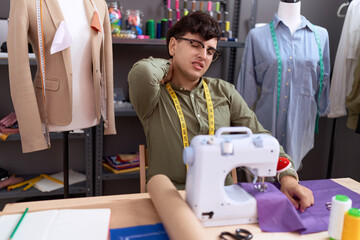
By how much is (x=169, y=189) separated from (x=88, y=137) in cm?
166

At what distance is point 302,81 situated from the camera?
7.90 ft

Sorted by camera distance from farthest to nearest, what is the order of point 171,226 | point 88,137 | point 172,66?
point 88,137
point 172,66
point 171,226

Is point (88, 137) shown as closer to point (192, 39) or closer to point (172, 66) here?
point (172, 66)

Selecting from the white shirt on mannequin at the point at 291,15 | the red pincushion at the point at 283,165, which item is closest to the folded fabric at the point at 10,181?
the red pincushion at the point at 283,165

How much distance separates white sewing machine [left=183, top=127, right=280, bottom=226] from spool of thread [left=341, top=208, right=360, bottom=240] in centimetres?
27

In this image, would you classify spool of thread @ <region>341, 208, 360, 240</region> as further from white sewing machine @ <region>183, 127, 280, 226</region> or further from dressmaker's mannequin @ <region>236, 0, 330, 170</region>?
dressmaker's mannequin @ <region>236, 0, 330, 170</region>

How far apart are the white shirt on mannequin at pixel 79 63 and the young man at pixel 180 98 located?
0.41 meters

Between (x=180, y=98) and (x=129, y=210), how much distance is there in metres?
0.69

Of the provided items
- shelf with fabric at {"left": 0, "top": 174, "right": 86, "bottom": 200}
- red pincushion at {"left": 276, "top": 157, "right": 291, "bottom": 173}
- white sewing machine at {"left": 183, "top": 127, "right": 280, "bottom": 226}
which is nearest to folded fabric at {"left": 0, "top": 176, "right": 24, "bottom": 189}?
shelf with fabric at {"left": 0, "top": 174, "right": 86, "bottom": 200}

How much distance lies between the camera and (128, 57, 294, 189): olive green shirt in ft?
5.11

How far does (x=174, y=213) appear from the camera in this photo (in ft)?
3.28

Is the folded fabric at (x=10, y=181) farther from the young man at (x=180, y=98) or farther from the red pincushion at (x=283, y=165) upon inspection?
the red pincushion at (x=283, y=165)

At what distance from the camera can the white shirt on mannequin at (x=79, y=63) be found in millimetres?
1812

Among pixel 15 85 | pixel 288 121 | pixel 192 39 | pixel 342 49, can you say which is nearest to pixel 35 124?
pixel 15 85
